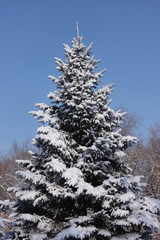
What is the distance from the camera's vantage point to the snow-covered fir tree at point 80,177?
5531 mm

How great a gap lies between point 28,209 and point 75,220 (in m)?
1.91

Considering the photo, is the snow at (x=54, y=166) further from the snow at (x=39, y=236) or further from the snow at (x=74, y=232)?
the snow at (x=39, y=236)

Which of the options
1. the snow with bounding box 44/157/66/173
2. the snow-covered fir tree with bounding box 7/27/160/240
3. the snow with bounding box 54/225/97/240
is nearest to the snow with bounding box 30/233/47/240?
the snow-covered fir tree with bounding box 7/27/160/240

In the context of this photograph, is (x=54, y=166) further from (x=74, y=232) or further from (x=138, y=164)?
(x=138, y=164)

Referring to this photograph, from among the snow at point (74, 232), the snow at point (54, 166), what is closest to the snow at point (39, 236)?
the snow at point (74, 232)

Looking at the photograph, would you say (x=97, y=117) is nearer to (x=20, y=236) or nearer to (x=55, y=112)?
(x=55, y=112)

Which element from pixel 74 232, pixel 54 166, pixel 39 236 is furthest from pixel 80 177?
pixel 39 236

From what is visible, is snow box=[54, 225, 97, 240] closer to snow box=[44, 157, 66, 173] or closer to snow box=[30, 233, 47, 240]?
snow box=[30, 233, 47, 240]

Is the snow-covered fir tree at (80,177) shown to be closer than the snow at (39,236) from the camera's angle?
No

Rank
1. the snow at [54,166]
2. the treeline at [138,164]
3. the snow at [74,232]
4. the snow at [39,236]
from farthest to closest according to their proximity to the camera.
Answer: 1. the treeline at [138,164]
2. the snow at [54,166]
3. the snow at [39,236]
4. the snow at [74,232]

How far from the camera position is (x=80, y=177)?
594 cm

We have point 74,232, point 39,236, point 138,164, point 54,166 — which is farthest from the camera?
point 138,164

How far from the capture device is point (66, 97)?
7.46m

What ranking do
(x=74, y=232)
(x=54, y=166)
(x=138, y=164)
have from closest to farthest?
(x=74, y=232) < (x=54, y=166) < (x=138, y=164)
